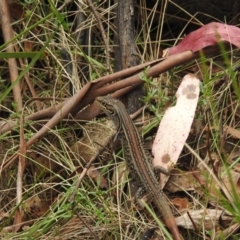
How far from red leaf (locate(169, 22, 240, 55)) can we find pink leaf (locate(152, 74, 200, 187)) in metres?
0.22

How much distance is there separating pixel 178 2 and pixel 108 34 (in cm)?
55

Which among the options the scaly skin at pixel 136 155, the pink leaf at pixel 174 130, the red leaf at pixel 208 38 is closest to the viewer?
the scaly skin at pixel 136 155

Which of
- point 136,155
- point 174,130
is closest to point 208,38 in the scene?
point 174,130

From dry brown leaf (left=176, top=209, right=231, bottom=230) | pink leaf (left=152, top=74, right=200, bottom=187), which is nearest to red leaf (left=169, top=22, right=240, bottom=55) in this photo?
pink leaf (left=152, top=74, right=200, bottom=187)

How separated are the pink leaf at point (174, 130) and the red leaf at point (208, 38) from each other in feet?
0.72

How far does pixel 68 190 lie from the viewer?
364 centimetres

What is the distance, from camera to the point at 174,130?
3.74 meters

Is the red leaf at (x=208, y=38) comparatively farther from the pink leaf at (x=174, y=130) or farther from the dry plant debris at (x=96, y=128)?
the pink leaf at (x=174, y=130)

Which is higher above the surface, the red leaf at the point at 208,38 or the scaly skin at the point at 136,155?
the red leaf at the point at 208,38

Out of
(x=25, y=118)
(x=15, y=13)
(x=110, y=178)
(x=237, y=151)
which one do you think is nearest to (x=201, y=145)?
(x=237, y=151)

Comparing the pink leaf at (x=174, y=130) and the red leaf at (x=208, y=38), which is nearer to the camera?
the pink leaf at (x=174, y=130)

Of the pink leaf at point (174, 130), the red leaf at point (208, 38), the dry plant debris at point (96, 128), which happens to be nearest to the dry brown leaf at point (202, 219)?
the dry plant debris at point (96, 128)

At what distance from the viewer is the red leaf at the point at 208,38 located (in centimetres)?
385

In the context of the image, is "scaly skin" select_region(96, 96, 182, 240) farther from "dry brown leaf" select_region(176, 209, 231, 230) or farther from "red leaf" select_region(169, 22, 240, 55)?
"red leaf" select_region(169, 22, 240, 55)
